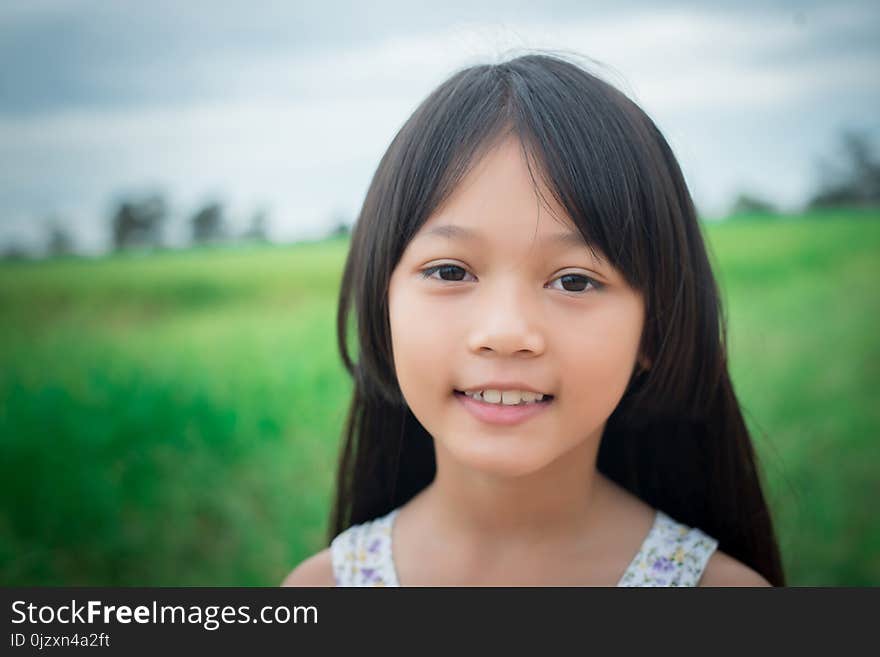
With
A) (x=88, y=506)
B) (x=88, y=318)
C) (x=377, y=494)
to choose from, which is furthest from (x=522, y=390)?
(x=88, y=318)

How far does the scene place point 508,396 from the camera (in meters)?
1.18

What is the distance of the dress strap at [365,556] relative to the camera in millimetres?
1432

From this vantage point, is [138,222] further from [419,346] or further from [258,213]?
[419,346]

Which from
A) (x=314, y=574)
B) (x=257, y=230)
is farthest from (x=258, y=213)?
(x=314, y=574)

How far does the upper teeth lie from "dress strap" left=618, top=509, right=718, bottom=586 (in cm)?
38

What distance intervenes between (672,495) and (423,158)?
2.66 ft

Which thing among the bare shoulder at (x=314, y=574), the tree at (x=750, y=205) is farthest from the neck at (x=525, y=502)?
the tree at (x=750, y=205)

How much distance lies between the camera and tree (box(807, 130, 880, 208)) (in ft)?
7.09

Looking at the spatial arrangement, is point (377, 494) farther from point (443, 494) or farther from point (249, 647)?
A: point (249, 647)

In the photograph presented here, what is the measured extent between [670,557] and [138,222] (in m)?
1.58

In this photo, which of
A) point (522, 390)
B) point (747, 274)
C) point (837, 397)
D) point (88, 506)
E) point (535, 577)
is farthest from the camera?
point (747, 274)

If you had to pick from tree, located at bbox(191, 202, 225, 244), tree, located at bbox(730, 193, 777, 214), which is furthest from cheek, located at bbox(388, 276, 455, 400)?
tree, located at bbox(730, 193, 777, 214)

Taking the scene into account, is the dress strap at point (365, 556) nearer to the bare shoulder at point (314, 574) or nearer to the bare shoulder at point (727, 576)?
the bare shoulder at point (314, 574)

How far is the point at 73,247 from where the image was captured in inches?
88.0
